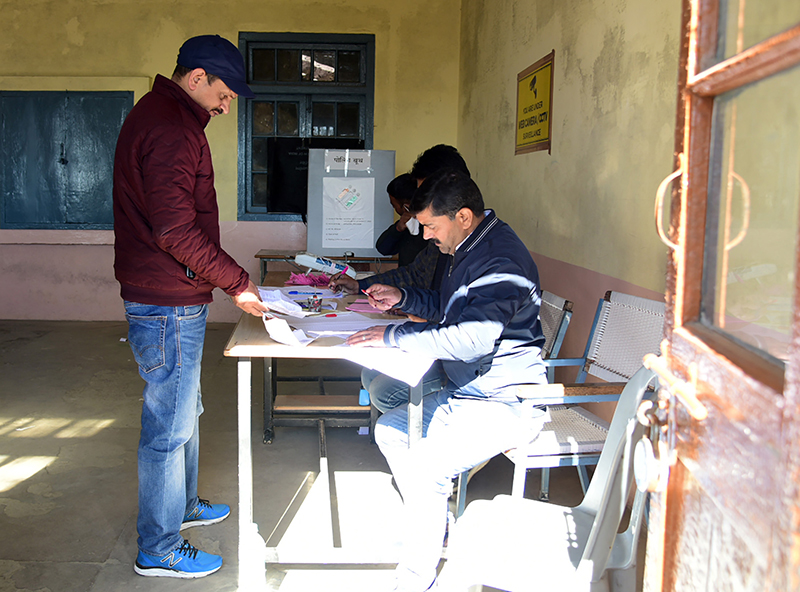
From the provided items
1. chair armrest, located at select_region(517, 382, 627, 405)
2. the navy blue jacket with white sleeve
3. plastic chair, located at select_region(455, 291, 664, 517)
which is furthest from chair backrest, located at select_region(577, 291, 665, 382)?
the navy blue jacket with white sleeve

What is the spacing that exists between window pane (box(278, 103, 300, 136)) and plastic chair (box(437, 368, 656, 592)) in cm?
534

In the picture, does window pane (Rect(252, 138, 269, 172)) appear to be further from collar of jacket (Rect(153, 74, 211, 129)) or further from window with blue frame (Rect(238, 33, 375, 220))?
collar of jacket (Rect(153, 74, 211, 129))

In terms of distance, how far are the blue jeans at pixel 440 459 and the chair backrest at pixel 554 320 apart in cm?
59

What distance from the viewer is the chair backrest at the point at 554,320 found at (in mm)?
2709

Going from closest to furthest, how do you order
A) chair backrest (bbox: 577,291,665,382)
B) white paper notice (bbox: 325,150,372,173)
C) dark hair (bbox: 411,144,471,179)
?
1. chair backrest (bbox: 577,291,665,382)
2. dark hair (bbox: 411,144,471,179)
3. white paper notice (bbox: 325,150,372,173)

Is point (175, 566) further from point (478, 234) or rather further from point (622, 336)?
point (622, 336)

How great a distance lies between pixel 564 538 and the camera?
1620mm

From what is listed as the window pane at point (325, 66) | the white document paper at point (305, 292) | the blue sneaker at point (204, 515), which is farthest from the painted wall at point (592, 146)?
the window pane at point (325, 66)

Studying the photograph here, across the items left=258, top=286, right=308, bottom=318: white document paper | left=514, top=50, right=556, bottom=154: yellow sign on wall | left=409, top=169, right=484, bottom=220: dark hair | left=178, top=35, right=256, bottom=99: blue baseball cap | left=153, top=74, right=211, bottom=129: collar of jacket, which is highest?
left=514, top=50, right=556, bottom=154: yellow sign on wall

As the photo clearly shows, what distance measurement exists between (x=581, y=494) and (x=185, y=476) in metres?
1.60

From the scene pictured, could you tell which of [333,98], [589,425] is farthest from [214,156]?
[589,425]

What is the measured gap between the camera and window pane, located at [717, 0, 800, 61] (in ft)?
2.50

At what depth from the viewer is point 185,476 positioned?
2531 mm

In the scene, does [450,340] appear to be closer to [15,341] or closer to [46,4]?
[15,341]
